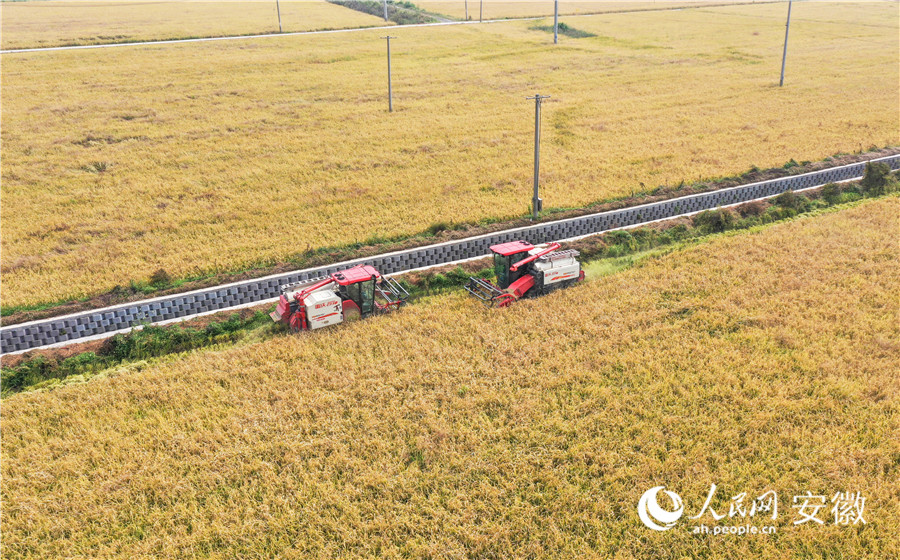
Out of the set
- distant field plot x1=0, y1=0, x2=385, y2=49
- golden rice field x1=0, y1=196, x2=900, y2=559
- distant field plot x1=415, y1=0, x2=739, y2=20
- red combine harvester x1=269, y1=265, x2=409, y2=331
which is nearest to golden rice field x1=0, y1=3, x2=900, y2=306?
red combine harvester x1=269, y1=265, x2=409, y2=331

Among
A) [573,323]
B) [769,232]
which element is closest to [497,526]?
[573,323]

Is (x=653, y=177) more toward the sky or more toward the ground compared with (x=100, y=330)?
more toward the sky

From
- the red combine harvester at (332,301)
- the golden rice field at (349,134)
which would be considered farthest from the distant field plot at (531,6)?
the red combine harvester at (332,301)

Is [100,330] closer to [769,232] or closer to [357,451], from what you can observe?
[357,451]

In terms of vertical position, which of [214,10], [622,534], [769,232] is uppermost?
[214,10]

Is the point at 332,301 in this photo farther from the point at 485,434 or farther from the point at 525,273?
the point at 485,434

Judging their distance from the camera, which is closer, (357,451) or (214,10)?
(357,451)
